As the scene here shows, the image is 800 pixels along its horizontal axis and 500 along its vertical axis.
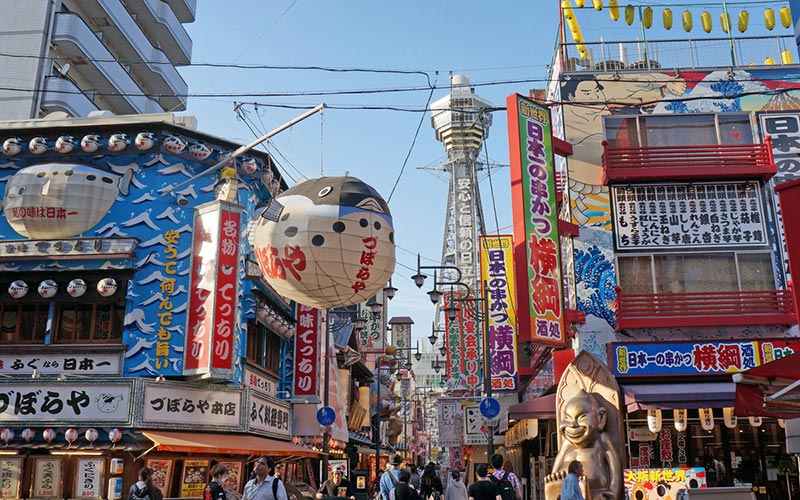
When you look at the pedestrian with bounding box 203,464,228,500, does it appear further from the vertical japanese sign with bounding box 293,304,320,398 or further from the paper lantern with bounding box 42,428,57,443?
the vertical japanese sign with bounding box 293,304,320,398

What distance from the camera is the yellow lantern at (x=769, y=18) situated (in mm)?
23438

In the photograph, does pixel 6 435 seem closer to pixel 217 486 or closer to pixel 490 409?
pixel 217 486

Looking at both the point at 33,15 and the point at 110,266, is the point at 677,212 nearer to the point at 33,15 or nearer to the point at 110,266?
the point at 110,266

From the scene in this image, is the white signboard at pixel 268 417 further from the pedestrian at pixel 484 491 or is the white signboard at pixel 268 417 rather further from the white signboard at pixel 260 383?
A: the pedestrian at pixel 484 491

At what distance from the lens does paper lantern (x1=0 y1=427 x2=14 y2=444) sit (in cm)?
1804

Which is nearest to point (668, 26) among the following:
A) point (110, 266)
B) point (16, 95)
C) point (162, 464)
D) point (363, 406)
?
point (110, 266)

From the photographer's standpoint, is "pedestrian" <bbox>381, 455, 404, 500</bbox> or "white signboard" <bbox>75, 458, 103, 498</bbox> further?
"white signboard" <bbox>75, 458, 103, 498</bbox>

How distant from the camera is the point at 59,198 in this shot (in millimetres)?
20172

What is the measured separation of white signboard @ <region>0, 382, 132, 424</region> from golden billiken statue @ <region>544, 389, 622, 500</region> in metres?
10.5

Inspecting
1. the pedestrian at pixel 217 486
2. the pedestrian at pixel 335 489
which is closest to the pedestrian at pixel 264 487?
the pedestrian at pixel 217 486

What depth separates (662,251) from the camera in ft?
69.6

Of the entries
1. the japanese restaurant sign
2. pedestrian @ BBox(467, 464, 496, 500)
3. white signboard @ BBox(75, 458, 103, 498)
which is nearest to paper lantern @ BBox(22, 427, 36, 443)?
white signboard @ BBox(75, 458, 103, 498)

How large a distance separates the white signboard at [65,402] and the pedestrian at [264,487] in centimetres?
981

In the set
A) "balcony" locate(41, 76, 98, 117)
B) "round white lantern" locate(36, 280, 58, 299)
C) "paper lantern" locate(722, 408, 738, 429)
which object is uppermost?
"balcony" locate(41, 76, 98, 117)
